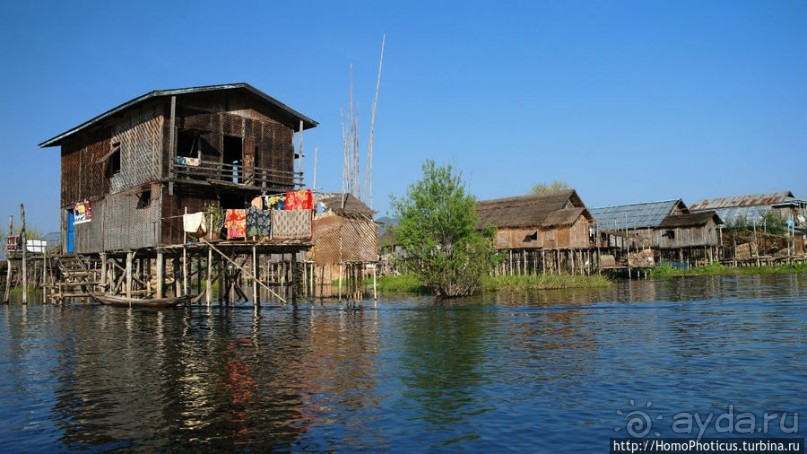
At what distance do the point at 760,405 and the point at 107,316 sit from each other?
2531 cm

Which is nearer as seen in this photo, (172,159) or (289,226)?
(289,226)

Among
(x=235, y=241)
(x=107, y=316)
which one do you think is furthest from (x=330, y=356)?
(x=107, y=316)

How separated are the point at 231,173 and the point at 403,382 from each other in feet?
71.8

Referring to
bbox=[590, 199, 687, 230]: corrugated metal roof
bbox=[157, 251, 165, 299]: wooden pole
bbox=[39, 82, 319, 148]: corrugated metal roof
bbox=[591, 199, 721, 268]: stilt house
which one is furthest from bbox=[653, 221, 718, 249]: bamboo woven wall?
bbox=[157, 251, 165, 299]: wooden pole

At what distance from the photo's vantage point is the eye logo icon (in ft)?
29.0

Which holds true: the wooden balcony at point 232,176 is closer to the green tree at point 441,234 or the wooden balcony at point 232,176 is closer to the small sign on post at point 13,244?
the green tree at point 441,234

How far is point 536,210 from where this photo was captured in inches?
2106

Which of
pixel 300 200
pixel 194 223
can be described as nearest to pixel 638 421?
pixel 300 200

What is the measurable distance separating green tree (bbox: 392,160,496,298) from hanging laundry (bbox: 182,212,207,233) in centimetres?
1254

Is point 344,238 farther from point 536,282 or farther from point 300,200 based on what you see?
point 300,200

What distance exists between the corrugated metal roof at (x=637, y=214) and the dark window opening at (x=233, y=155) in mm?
44671

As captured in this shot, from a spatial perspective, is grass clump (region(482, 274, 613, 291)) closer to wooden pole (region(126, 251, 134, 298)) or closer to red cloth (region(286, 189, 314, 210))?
red cloth (region(286, 189, 314, 210))

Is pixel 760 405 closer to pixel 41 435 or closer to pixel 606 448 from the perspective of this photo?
pixel 606 448

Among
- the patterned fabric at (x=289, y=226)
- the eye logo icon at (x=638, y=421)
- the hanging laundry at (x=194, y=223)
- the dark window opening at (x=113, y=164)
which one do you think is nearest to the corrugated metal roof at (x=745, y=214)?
the patterned fabric at (x=289, y=226)
